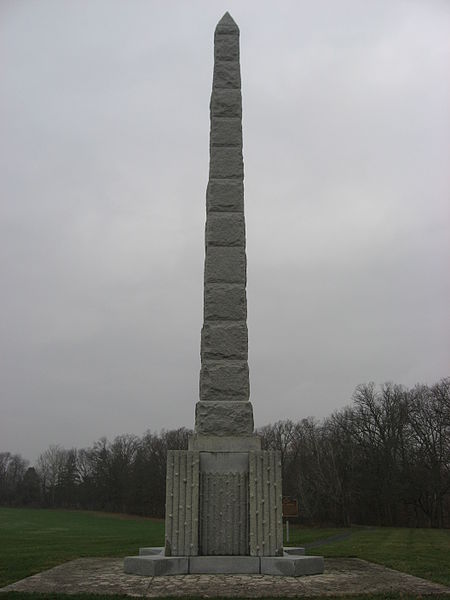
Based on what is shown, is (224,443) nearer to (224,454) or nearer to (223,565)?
(224,454)

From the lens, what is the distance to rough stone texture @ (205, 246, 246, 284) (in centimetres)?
1070

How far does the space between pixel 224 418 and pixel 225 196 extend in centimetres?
430

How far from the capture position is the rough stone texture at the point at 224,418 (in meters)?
9.95

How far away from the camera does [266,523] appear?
9.26 metres

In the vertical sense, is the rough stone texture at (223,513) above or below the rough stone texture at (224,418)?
below

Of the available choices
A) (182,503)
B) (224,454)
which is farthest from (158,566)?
(224,454)

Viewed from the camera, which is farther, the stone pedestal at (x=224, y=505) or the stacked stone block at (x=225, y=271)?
the stacked stone block at (x=225, y=271)

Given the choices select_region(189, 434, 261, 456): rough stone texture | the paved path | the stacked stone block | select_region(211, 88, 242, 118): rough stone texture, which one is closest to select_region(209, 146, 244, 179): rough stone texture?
the stacked stone block

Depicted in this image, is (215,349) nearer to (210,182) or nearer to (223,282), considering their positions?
(223,282)

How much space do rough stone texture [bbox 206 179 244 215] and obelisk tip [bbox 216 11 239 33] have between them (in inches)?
142

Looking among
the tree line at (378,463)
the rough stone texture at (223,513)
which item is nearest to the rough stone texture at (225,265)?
the rough stone texture at (223,513)

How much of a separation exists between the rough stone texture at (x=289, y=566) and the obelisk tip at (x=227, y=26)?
10.5 metres

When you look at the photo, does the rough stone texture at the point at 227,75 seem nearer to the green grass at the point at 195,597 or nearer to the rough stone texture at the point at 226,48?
the rough stone texture at the point at 226,48

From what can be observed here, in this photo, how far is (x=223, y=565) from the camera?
29.4 feet
